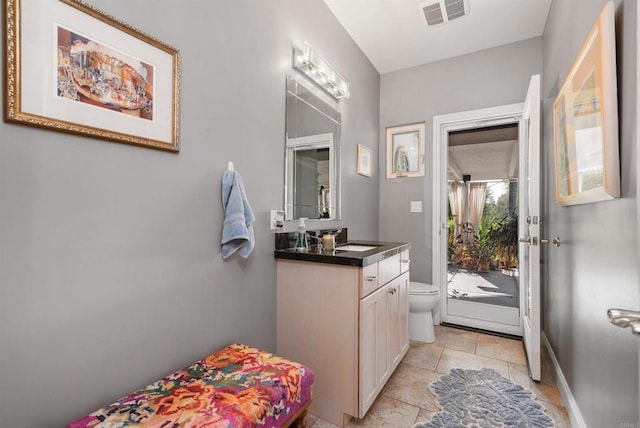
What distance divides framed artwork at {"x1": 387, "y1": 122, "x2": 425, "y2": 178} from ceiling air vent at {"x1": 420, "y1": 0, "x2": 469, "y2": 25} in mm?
A: 977

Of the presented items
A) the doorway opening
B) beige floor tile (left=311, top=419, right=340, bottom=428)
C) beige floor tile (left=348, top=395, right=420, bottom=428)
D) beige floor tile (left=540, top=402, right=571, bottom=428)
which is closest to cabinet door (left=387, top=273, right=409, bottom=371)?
beige floor tile (left=348, top=395, right=420, bottom=428)

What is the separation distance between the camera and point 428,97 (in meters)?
3.24

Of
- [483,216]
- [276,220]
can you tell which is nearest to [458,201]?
[483,216]

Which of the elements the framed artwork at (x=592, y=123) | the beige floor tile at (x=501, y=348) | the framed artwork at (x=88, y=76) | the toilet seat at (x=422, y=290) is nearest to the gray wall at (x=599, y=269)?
the framed artwork at (x=592, y=123)

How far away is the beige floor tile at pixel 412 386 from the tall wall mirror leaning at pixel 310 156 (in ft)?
4.02

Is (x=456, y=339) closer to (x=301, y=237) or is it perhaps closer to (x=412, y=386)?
(x=412, y=386)

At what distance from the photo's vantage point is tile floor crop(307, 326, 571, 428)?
5.55 ft

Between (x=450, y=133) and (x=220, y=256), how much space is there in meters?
2.75

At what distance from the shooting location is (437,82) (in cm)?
321

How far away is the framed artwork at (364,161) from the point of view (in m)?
2.95

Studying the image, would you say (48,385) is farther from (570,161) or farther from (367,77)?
(367,77)

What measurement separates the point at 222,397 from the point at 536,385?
207 centimetres

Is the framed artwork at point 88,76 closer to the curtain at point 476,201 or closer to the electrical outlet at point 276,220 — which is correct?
the electrical outlet at point 276,220

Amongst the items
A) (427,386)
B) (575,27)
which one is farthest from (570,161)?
(427,386)
